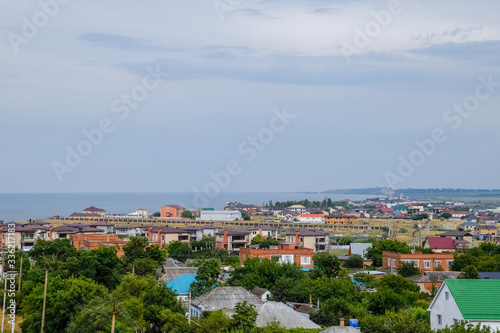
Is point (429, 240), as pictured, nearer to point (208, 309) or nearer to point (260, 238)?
point (260, 238)

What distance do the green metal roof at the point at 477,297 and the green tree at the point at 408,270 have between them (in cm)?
2063

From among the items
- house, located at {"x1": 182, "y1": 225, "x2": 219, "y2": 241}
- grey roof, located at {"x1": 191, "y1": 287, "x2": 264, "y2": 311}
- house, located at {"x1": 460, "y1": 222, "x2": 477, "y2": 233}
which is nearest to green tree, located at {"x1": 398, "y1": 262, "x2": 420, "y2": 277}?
grey roof, located at {"x1": 191, "y1": 287, "x2": 264, "y2": 311}

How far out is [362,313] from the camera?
25.8 meters

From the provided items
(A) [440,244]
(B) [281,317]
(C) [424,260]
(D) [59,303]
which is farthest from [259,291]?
(A) [440,244]

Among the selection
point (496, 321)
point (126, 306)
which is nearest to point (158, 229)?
point (126, 306)

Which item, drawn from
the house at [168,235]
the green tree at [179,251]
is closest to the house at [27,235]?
the house at [168,235]

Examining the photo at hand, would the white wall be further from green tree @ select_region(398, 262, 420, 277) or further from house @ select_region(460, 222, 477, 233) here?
house @ select_region(460, 222, 477, 233)

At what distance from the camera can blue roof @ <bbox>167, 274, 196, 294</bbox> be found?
108 ft

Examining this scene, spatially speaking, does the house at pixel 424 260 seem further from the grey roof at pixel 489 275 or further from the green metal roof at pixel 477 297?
the green metal roof at pixel 477 297

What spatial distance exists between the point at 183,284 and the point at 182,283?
0.14 metres

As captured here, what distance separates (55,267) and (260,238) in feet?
102

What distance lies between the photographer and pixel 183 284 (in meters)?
33.7

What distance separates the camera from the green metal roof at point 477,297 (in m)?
19.7

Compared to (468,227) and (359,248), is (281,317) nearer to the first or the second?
(359,248)
